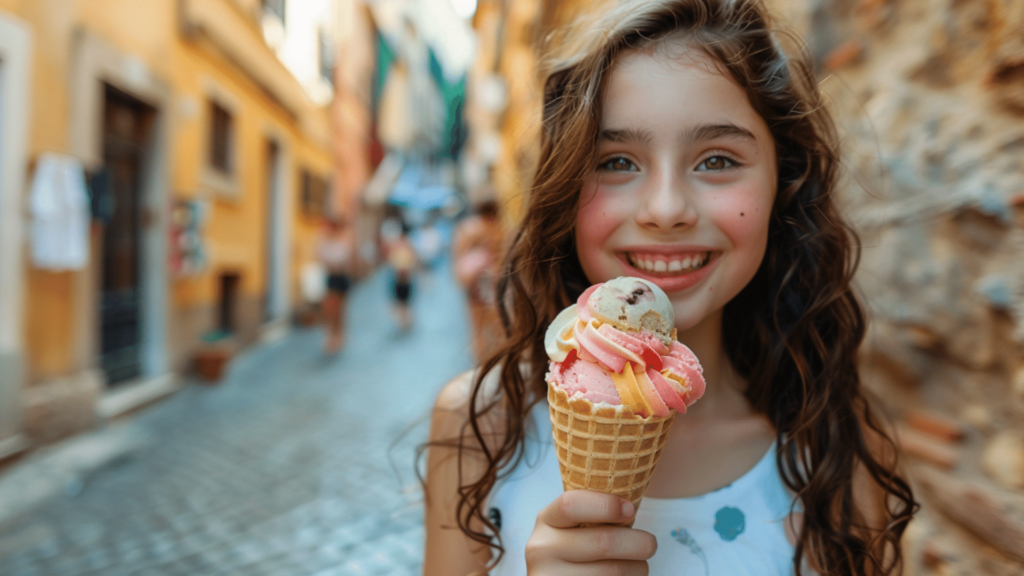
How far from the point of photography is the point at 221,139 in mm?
8984

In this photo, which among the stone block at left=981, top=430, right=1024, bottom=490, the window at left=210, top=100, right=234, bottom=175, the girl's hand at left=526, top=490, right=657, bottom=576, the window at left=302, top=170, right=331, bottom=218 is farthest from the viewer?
the window at left=302, top=170, right=331, bottom=218

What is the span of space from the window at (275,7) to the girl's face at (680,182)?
11.0 metres

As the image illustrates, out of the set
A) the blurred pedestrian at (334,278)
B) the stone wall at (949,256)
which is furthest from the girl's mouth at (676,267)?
the blurred pedestrian at (334,278)

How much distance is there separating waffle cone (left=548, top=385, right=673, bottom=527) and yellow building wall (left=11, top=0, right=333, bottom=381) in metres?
5.47

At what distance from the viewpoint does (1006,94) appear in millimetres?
1889

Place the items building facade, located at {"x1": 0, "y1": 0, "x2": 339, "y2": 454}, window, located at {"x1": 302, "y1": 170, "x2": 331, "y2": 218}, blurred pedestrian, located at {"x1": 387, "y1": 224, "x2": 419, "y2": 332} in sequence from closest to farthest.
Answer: building facade, located at {"x1": 0, "y1": 0, "x2": 339, "y2": 454} → blurred pedestrian, located at {"x1": 387, "y1": 224, "x2": 419, "y2": 332} → window, located at {"x1": 302, "y1": 170, "x2": 331, "y2": 218}

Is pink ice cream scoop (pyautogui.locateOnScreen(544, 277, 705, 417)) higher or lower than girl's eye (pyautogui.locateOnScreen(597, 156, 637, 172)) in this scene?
lower

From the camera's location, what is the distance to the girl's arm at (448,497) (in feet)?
4.77

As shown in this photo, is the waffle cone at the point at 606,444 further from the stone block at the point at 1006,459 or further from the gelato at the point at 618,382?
the stone block at the point at 1006,459

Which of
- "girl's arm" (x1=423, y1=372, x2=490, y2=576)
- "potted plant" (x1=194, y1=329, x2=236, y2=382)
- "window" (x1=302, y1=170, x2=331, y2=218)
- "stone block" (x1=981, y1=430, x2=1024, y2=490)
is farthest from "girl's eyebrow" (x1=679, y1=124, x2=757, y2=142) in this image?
"window" (x1=302, y1=170, x2=331, y2=218)

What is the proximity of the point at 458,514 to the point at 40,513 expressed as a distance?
399cm

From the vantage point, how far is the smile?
1254mm

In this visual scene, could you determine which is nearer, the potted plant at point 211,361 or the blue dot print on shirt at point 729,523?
the blue dot print on shirt at point 729,523

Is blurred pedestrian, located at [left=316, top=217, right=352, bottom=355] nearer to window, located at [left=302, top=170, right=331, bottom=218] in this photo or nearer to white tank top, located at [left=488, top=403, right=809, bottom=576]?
window, located at [left=302, top=170, right=331, bottom=218]
